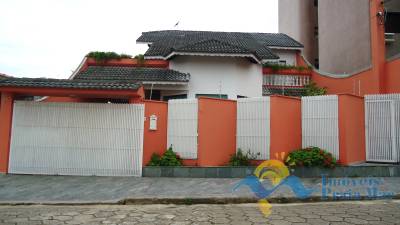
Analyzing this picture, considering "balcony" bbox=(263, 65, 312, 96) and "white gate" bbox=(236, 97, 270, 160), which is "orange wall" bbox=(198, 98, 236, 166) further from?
"balcony" bbox=(263, 65, 312, 96)

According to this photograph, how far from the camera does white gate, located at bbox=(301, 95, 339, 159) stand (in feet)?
31.0

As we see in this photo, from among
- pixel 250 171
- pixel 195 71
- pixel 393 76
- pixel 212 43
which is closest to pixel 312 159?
pixel 250 171

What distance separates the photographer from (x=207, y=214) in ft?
19.5

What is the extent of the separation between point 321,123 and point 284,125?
1.13 metres

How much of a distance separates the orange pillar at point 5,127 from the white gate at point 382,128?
11.4 m

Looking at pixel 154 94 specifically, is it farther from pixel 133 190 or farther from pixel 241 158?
pixel 133 190

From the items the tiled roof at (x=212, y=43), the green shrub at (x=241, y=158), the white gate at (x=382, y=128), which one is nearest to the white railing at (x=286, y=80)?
the tiled roof at (x=212, y=43)

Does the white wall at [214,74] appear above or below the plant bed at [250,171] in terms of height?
above

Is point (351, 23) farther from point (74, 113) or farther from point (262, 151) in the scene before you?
point (74, 113)

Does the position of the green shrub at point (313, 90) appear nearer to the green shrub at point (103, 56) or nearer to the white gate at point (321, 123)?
the white gate at point (321, 123)

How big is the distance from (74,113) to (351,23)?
13930mm

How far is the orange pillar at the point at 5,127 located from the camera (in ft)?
31.6

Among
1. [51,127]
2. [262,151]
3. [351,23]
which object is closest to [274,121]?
[262,151]

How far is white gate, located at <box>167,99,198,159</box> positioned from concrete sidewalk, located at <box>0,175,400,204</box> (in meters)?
1.11
